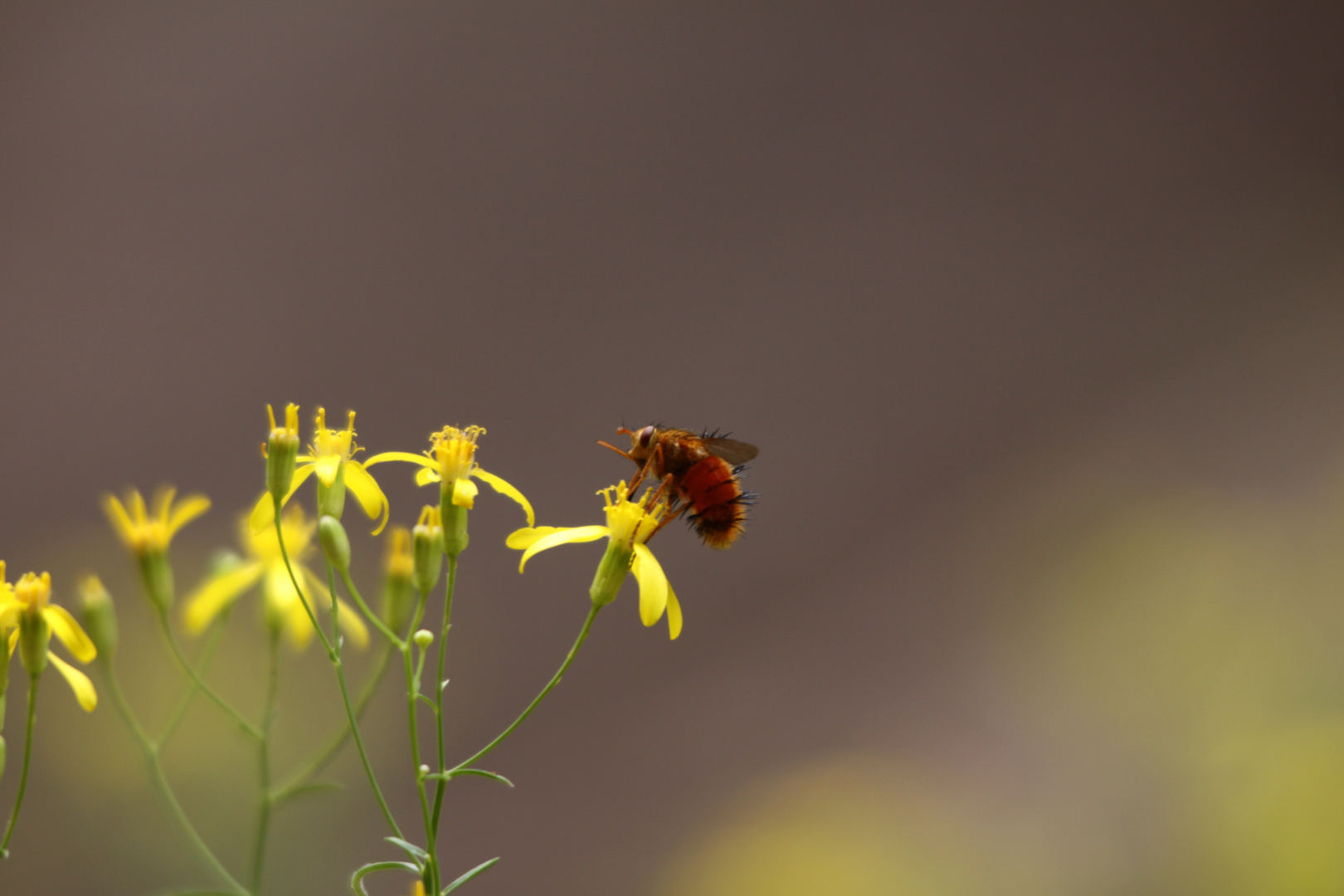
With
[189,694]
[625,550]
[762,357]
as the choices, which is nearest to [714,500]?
[625,550]

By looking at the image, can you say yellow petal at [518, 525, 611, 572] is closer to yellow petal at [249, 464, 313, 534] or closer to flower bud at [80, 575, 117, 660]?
yellow petal at [249, 464, 313, 534]

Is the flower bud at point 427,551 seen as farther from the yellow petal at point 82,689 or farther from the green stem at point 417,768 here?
the yellow petal at point 82,689

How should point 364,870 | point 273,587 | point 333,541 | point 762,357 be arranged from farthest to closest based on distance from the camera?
point 762,357
point 273,587
point 333,541
point 364,870

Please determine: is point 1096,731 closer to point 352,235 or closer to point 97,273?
point 352,235

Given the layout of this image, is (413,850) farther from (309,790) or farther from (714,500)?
(714,500)

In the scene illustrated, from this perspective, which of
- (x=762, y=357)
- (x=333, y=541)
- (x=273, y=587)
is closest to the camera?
(x=333, y=541)

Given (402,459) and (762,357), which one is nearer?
(402,459)

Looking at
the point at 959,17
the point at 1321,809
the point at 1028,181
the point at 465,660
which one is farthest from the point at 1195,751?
the point at 959,17
